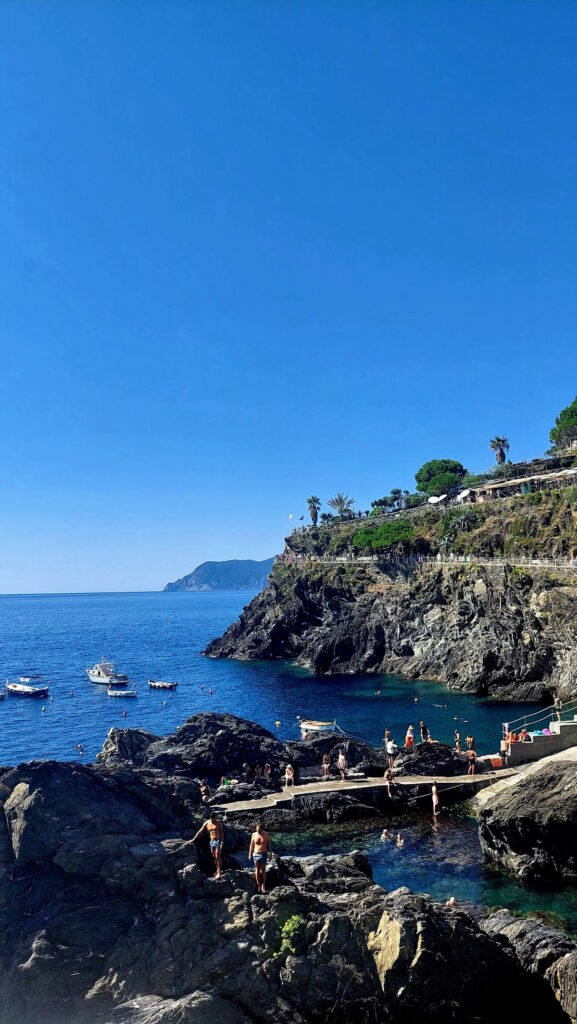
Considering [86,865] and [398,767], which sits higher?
[86,865]

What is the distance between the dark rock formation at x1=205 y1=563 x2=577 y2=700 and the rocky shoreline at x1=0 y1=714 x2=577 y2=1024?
46404 mm

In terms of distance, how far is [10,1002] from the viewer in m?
12.0

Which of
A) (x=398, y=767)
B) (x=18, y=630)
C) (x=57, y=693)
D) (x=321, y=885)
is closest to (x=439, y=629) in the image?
(x=398, y=767)

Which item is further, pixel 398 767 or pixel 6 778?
pixel 398 767

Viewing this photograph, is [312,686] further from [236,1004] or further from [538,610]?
[236,1004]

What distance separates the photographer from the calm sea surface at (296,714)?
2128 cm

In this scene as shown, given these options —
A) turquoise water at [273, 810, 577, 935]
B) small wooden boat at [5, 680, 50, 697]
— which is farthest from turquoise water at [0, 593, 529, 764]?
turquoise water at [273, 810, 577, 935]

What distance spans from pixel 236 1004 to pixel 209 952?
1.16m

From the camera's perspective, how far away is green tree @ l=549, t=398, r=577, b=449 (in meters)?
110

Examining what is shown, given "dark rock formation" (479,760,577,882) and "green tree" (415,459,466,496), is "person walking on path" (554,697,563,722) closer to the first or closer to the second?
"dark rock formation" (479,760,577,882)

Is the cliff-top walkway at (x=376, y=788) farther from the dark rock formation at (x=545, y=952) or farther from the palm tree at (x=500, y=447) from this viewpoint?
the palm tree at (x=500, y=447)

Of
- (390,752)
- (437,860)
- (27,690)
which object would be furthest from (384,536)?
(437,860)

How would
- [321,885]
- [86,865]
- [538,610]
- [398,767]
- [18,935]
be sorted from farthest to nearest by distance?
1. [538,610]
2. [398,767]
3. [321,885]
4. [86,865]
5. [18,935]

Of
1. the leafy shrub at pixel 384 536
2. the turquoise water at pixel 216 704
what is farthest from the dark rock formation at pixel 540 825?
the leafy shrub at pixel 384 536
